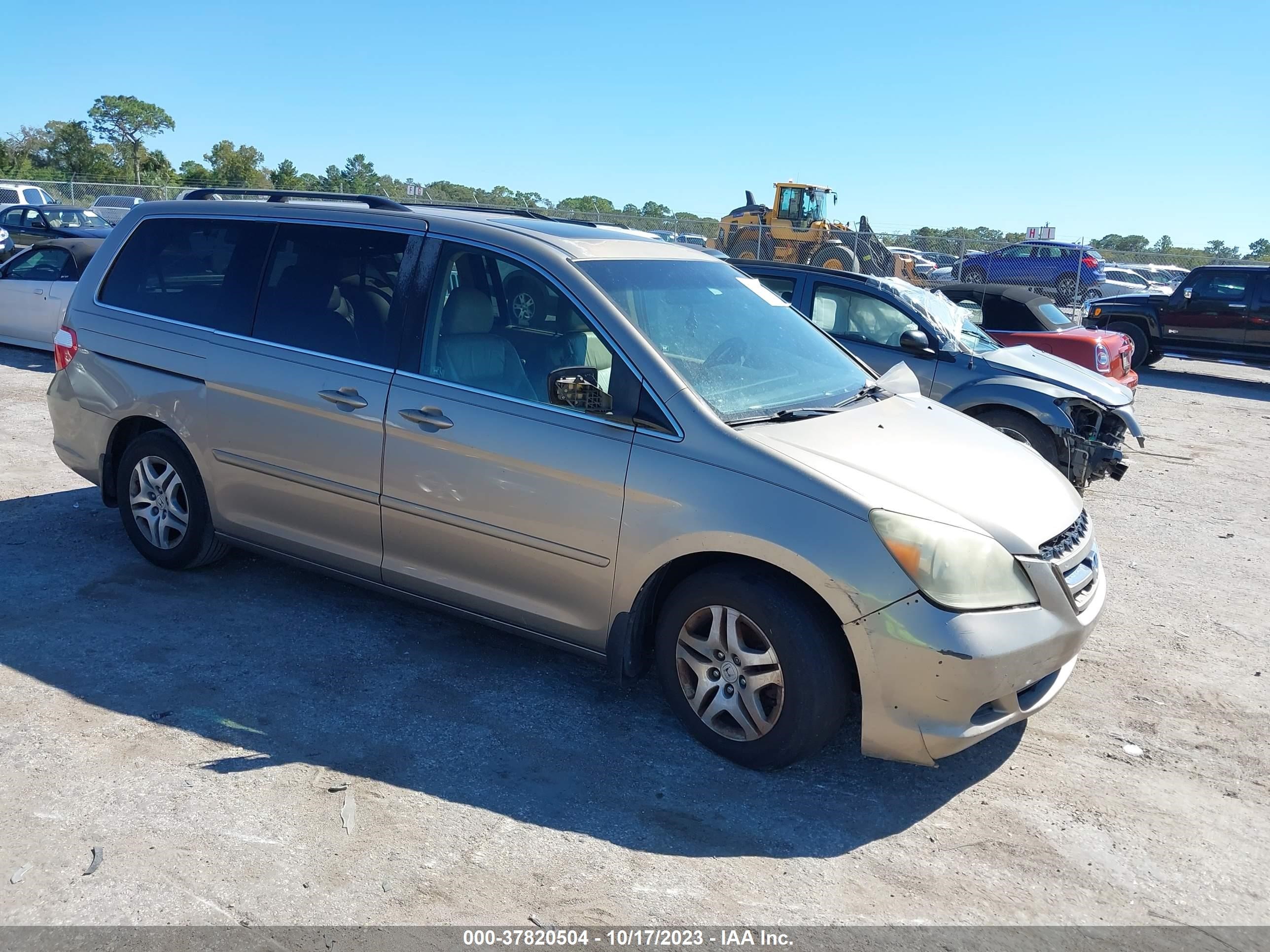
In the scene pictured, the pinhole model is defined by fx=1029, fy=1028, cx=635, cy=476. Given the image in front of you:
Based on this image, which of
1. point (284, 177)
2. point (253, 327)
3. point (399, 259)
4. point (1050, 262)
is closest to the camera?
point (399, 259)

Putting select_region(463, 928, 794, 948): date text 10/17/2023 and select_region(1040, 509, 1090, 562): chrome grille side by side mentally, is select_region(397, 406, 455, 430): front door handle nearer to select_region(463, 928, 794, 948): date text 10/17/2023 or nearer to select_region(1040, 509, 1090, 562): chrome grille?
select_region(463, 928, 794, 948): date text 10/17/2023

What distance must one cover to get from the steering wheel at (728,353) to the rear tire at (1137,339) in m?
15.4

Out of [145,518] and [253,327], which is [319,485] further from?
[145,518]

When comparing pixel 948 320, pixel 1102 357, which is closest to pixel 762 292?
pixel 948 320

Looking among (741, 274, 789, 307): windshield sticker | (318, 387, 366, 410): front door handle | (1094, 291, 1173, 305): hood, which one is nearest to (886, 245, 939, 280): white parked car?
(1094, 291, 1173, 305): hood

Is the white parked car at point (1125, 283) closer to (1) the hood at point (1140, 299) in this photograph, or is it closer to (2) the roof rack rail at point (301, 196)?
(1) the hood at point (1140, 299)

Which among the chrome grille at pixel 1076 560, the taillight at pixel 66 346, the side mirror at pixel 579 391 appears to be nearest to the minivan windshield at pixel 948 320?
the chrome grille at pixel 1076 560

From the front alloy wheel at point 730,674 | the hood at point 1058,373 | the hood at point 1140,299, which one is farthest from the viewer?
the hood at point 1140,299

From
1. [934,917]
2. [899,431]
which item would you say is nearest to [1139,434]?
[899,431]

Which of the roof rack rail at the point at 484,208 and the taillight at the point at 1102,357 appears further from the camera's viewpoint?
the taillight at the point at 1102,357

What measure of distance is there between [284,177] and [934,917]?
53.8m

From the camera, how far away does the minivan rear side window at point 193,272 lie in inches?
198

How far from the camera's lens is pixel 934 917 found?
309cm

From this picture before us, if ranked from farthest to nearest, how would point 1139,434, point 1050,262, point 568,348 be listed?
point 1050,262, point 1139,434, point 568,348
